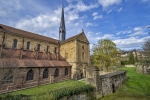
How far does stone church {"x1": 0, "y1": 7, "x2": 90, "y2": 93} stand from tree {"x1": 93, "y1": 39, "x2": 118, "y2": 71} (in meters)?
3.45

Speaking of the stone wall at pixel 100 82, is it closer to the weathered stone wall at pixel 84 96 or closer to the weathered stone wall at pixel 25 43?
the weathered stone wall at pixel 84 96

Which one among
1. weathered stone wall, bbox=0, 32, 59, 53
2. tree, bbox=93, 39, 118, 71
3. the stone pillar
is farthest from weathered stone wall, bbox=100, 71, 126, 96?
weathered stone wall, bbox=0, 32, 59, 53

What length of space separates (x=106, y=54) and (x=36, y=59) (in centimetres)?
2002

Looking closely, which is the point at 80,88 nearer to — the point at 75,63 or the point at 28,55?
the point at 75,63

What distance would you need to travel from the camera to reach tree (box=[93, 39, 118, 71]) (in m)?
24.3

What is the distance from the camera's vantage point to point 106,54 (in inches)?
1002

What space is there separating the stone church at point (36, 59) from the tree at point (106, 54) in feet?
11.3

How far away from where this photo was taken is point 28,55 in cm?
1809

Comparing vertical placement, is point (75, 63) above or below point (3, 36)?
below

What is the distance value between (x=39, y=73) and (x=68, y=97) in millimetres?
9792

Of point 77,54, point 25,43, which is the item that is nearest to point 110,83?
point 77,54

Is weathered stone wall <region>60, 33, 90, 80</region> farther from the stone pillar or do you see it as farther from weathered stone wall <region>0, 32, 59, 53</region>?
the stone pillar

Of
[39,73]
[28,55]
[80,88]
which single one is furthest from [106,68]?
[28,55]

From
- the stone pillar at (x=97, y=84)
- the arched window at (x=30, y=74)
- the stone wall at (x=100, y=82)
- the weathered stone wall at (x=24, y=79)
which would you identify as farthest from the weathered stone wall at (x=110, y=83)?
the arched window at (x=30, y=74)
